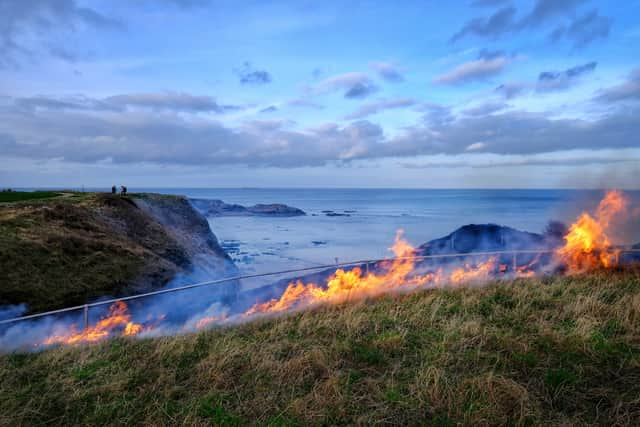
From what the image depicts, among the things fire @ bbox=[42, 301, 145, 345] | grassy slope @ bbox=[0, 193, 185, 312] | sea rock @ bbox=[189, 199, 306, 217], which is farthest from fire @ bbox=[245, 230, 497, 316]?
sea rock @ bbox=[189, 199, 306, 217]

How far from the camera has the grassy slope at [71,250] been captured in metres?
14.0

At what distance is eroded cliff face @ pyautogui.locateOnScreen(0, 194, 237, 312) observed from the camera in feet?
46.7

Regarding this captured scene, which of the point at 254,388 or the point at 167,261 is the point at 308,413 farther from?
the point at 167,261

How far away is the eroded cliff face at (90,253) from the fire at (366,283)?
19.7 ft

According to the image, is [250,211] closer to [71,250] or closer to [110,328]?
[71,250]

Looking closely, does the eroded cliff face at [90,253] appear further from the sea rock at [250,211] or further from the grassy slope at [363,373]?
the sea rock at [250,211]

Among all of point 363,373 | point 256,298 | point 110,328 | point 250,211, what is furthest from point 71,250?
point 250,211

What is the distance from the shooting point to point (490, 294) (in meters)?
9.33

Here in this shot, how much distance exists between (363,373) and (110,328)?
7.01m

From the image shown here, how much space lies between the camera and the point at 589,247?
42.6 feet

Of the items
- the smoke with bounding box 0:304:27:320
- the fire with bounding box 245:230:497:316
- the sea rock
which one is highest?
the fire with bounding box 245:230:497:316

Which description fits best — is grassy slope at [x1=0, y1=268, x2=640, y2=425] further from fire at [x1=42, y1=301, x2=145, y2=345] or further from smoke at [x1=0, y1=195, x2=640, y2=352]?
smoke at [x1=0, y1=195, x2=640, y2=352]

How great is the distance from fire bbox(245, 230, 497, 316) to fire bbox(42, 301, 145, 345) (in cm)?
287

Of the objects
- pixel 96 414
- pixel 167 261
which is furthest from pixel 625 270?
pixel 167 261
